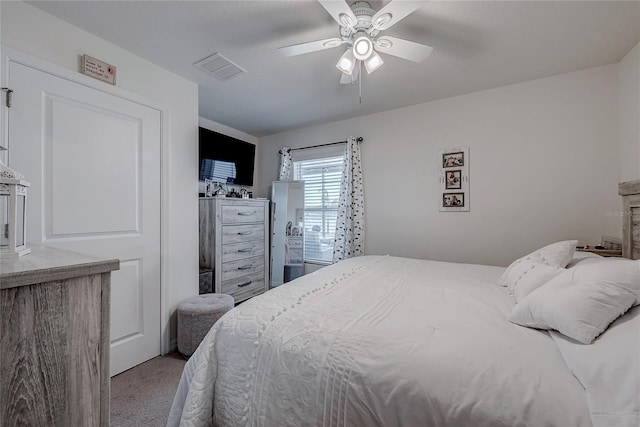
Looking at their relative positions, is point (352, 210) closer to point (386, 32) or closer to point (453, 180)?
point (453, 180)

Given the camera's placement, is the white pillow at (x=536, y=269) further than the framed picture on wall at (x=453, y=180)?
No

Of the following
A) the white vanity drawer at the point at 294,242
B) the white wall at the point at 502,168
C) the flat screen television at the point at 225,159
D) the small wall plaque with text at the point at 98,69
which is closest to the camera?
the small wall plaque with text at the point at 98,69

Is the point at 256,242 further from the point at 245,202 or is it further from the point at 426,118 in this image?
the point at 426,118

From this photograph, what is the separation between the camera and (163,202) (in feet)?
7.28

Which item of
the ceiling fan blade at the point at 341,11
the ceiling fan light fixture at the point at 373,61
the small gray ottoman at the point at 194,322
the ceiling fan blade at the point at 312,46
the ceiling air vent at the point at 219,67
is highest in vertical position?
the ceiling air vent at the point at 219,67

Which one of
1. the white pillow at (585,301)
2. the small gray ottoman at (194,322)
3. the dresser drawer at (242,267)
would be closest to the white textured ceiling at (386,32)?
the white pillow at (585,301)

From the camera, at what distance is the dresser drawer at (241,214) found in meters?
3.02

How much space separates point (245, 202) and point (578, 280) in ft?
9.96

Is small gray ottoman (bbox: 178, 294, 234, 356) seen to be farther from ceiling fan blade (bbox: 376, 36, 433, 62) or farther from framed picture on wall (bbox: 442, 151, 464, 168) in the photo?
framed picture on wall (bbox: 442, 151, 464, 168)

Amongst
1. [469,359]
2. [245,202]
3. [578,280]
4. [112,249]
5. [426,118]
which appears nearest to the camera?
[469,359]

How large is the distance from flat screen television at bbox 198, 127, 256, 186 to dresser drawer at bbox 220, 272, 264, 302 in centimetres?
133

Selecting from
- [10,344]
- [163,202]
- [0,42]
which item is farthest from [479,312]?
[0,42]

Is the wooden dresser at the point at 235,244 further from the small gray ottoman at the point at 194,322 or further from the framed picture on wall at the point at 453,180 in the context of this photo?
the framed picture on wall at the point at 453,180

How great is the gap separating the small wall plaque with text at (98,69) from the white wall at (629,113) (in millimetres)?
3870
